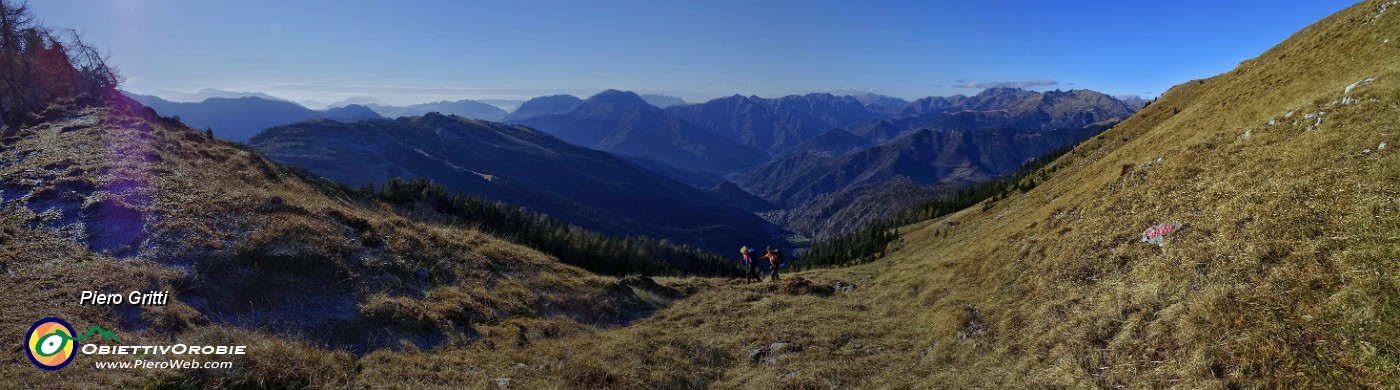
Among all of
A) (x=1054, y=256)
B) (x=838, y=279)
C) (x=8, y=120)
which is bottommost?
(x=838, y=279)

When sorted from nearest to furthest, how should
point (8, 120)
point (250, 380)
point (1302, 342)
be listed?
point (1302, 342), point (250, 380), point (8, 120)

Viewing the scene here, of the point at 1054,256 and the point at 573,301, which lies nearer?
the point at 1054,256

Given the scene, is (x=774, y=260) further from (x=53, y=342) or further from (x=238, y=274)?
(x=53, y=342)

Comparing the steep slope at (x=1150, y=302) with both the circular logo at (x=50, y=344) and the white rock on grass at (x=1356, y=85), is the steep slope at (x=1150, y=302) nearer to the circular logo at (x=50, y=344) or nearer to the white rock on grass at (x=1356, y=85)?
the white rock on grass at (x=1356, y=85)

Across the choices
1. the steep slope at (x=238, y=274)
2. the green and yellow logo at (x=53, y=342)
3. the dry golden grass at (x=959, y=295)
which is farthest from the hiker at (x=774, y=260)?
the green and yellow logo at (x=53, y=342)

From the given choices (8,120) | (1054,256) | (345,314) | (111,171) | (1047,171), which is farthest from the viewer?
(1047,171)

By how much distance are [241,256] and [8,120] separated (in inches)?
1435

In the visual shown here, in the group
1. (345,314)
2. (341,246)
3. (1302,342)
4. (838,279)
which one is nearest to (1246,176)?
(1302,342)

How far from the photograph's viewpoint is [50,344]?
1097cm

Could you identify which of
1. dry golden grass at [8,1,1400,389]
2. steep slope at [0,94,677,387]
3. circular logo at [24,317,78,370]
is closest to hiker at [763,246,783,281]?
dry golden grass at [8,1,1400,389]

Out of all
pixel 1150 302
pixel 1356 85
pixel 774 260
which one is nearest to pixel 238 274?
pixel 774 260

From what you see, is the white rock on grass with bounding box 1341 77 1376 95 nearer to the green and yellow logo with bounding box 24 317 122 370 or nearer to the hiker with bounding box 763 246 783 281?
the hiker with bounding box 763 246 783 281

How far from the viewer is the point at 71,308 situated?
13.1 m

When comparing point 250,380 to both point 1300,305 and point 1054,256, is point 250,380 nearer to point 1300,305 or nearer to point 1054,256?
point 1300,305
